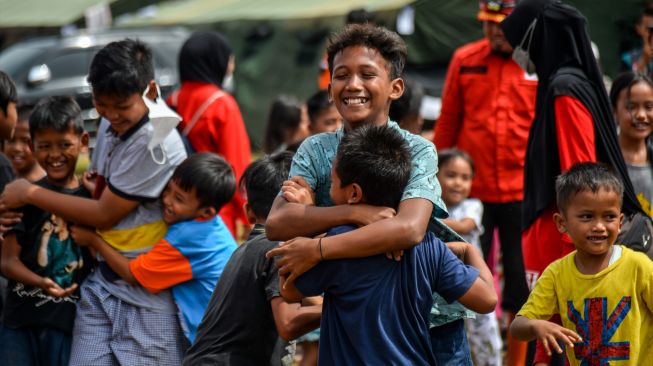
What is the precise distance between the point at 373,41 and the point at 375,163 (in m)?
0.57

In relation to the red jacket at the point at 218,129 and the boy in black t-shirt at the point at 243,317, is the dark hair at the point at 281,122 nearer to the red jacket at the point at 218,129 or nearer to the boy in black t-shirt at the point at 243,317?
the red jacket at the point at 218,129

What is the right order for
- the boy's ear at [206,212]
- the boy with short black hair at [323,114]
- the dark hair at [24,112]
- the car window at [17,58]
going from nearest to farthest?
the boy's ear at [206,212] < the dark hair at [24,112] < the boy with short black hair at [323,114] < the car window at [17,58]

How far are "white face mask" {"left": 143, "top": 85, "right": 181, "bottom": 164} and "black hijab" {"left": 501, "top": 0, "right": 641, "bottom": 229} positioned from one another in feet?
5.58

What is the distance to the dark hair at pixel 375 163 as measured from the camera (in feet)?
11.4

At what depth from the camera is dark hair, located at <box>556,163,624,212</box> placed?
436 centimetres

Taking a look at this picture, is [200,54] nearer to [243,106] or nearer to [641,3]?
[641,3]

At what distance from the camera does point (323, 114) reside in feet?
24.5

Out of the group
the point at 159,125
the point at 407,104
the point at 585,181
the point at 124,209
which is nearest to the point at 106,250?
the point at 124,209

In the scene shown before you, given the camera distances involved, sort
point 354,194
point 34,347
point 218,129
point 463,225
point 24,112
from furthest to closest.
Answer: point 218,129, point 463,225, point 24,112, point 34,347, point 354,194

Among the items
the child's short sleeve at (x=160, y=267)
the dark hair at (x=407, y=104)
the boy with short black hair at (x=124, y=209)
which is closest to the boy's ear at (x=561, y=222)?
the child's short sleeve at (x=160, y=267)

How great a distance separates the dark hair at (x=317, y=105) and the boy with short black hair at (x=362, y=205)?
11.5ft

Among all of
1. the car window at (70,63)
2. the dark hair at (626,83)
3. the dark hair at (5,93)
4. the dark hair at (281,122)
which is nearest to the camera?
the dark hair at (5,93)

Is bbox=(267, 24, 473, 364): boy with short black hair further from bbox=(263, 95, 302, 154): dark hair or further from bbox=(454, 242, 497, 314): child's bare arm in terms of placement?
bbox=(263, 95, 302, 154): dark hair

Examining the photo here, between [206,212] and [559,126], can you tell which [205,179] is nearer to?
[206,212]
